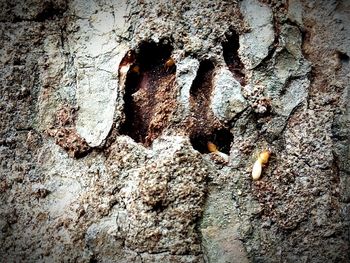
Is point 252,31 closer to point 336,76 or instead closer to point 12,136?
point 336,76

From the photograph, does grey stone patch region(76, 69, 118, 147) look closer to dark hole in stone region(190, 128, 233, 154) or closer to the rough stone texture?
the rough stone texture

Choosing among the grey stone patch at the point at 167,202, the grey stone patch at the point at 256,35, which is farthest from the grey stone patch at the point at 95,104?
the grey stone patch at the point at 256,35

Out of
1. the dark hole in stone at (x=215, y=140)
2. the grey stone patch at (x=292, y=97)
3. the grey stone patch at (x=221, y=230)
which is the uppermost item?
the grey stone patch at (x=292, y=97)

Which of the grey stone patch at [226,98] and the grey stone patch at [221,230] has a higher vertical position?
the grey stone patch at [226,98]

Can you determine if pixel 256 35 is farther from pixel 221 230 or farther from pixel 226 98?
pixel 221 230

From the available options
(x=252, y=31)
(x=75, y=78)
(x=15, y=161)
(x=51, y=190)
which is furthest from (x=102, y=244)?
(x=252, y=31)

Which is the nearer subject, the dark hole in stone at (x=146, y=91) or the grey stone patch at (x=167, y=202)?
the grey stone patch at (x=167, y=202)

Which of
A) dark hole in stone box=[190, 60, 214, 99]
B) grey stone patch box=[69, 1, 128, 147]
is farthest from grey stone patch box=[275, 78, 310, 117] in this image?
grey stone patch box=[69, 1, 128, 147]

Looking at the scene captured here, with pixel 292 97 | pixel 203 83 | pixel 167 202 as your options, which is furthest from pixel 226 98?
pixel 167 202

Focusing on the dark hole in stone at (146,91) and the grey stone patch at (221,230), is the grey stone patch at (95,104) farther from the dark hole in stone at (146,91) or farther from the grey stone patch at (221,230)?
the grey stone patch at (221,230)
